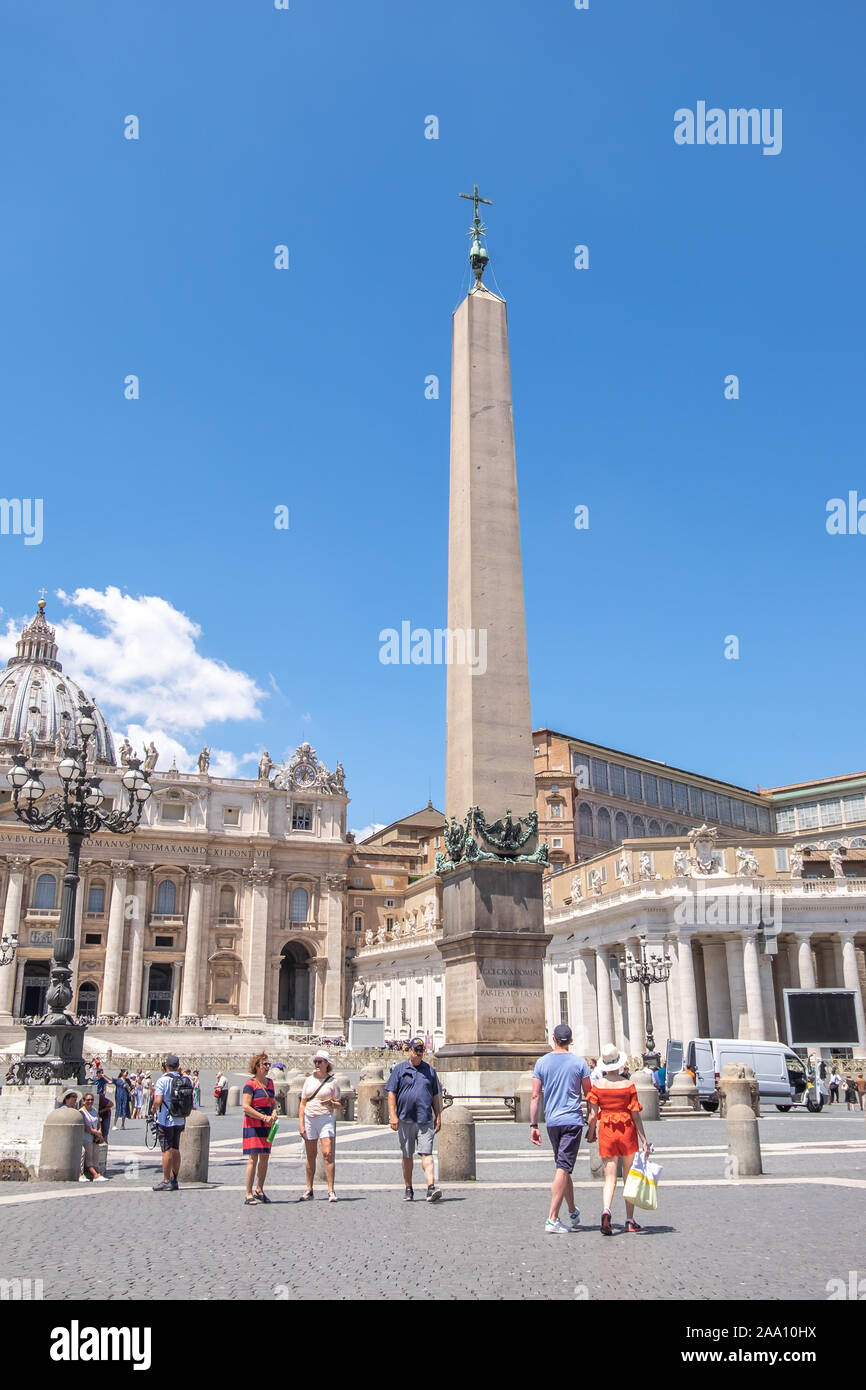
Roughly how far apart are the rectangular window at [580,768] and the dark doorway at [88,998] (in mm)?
38206

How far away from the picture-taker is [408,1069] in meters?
10.2

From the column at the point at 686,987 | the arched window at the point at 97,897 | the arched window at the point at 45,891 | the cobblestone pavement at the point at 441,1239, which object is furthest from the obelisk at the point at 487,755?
the arched window at the point at 45,891

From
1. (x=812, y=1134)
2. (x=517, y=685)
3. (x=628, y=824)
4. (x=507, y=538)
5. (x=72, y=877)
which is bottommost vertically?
(x=812, y=1134)

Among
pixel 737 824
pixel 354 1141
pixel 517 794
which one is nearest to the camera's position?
pixel 354 1141

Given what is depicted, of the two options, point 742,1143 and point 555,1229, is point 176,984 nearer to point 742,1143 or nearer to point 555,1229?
point 742,1143

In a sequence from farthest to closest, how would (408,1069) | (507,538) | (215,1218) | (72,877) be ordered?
(507,538), (72,877), (408,1069), (215,1218)

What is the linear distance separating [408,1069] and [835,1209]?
12.1 feet

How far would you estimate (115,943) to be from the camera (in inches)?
3174

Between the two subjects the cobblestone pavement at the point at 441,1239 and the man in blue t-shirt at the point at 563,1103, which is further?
the man in blue t-shirt at the point at 563,1103

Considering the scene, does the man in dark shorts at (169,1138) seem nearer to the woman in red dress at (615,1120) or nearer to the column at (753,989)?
the woman in red dress at (615,1120)

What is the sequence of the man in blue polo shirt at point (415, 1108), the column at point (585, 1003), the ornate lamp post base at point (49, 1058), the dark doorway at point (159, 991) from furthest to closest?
the dark doorway at point (159, 991) < the column at point (585, 1003) < the ornate lamp post base at point (49, 1058) < the man in blue polo shirt at point (415, 1108)

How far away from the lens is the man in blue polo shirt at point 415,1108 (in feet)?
32.5
